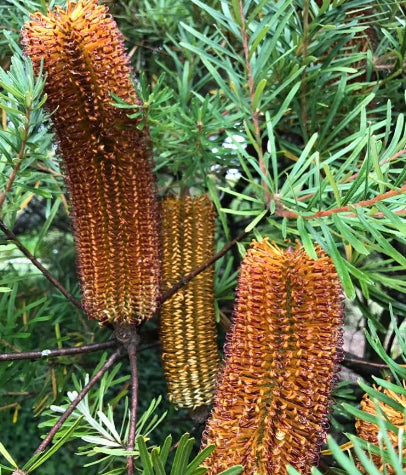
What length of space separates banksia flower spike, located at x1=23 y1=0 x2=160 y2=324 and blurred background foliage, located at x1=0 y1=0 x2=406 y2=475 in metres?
0.02

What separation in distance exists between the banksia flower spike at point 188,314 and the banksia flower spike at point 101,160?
0.04 metres

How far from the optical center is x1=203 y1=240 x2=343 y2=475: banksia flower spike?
383mm

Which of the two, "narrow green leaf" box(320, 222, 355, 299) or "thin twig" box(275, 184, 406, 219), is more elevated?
"thin twig" box(275, 184, 406, 219)

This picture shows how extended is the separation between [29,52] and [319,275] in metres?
0.26

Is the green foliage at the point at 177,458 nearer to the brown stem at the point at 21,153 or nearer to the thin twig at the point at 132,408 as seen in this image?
the thin twig at the point at 132,408

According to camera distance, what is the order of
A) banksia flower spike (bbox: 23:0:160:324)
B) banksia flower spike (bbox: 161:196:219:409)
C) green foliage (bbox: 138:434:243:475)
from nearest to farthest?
green foliage (bbox: 138:434:243:475)
banksia flower spike (bbox: 23:0:160:324)
banksia flower spike (bbox: 161:196:219:409)

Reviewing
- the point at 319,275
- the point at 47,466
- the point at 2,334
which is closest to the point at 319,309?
the point at 319,275

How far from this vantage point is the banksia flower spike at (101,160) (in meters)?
0.41

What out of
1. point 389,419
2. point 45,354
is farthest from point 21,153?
point 389,419

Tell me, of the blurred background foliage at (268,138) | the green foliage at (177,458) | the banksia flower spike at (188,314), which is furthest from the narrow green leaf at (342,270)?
the banksia flower spike at (188,314)

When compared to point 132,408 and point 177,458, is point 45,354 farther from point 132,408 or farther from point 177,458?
point 177,458

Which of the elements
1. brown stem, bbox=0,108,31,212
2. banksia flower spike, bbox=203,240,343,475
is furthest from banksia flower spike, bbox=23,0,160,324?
banksia flower spike, bbox=203,240,343,475

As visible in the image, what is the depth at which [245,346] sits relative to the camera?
0.39 metres

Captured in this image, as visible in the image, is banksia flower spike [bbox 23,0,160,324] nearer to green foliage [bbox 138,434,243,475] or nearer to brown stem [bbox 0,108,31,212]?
brown stem [bbox 0,108,31,212]
